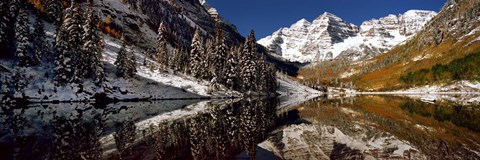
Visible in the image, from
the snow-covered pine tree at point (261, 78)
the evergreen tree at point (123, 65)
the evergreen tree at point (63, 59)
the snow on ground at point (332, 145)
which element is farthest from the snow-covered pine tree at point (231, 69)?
the snow on ground at point (332, 145)

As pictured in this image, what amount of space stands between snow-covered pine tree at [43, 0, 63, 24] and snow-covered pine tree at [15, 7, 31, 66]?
2994 cm

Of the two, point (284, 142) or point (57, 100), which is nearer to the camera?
point (284, 142)

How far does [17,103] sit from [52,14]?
169 ft

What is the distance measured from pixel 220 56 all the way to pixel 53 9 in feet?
173

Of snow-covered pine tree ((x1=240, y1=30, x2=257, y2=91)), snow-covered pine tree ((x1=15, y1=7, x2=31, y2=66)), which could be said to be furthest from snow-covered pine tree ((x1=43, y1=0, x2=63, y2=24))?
snow-covered pine tree ((x1=240, y1=30, x2=257, y2=91))

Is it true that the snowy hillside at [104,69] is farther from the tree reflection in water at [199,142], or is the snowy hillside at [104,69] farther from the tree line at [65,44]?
the tree reflection in water at [199,142]

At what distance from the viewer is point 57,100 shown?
71062 millimetres

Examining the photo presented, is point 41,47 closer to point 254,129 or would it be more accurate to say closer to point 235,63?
point 235,63

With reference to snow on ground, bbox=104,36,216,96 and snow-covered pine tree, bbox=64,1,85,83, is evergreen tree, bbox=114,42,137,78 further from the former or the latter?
snow-covered pine tree, bbox=64,1,85,83

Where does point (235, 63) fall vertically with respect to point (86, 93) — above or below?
above

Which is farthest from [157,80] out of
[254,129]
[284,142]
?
[284,142]

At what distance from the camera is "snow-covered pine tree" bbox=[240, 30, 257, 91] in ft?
373

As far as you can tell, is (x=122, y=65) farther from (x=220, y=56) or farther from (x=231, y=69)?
(x=220, y=56)

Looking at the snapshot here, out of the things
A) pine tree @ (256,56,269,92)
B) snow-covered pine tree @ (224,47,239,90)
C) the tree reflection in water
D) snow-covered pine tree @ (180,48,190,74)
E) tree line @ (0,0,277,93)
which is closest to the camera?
the tree reflection in water
